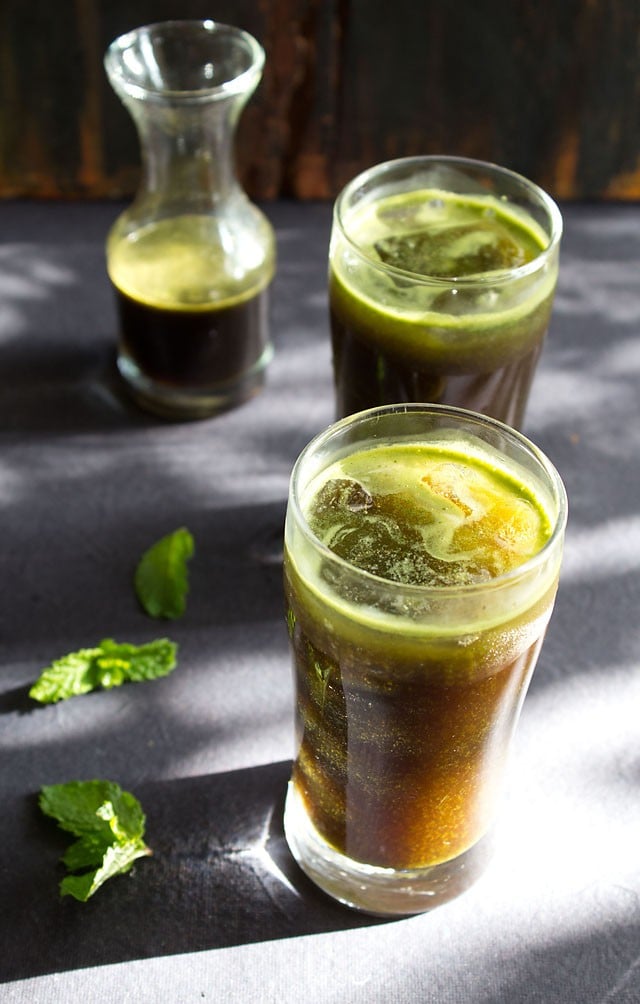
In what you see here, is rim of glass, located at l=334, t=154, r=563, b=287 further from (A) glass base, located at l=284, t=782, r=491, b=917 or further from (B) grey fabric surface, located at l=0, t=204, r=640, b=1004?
(A) glass base, located at l=284, t=782, r=491, b=917

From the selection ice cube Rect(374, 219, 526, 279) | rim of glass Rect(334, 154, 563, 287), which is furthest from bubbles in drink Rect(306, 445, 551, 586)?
ice cube Rect(374, 219, 526, 279)

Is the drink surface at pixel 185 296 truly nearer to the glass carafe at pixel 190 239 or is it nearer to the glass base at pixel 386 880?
the glass carafe at pixel 190 239

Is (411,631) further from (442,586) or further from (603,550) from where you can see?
(603,550)

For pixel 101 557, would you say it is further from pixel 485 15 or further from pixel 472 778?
pixel 485 15

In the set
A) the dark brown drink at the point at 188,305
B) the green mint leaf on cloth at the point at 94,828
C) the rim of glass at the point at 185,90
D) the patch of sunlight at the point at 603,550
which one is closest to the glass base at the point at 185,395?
the dark brown drink at the point at 188,305

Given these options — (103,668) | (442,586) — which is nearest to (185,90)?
(103,668)
